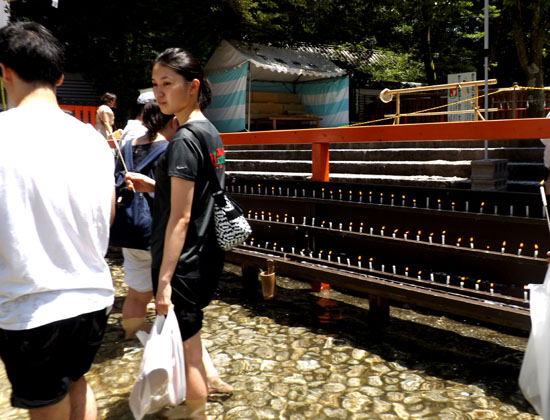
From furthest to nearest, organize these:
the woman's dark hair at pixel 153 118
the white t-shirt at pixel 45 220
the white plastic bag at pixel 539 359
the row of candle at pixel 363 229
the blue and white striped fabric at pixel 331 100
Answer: the blue and white striped fabric at pixel 331 100 → the row of candle at pixel 363 229 → the woman's dark hair at pixel 153 118 → the white plastic bag at pixel 539 359 → the white t-shirt at pixel 45 220

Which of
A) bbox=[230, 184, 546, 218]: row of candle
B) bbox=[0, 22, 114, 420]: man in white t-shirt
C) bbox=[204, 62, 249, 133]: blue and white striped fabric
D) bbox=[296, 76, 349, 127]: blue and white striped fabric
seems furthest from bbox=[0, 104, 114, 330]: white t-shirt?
bbox=[296, 76, 349, 127]: blue and white striped fabric

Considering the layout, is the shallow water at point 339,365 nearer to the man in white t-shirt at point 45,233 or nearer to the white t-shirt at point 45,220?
the man in white t-shirt at point 45,233

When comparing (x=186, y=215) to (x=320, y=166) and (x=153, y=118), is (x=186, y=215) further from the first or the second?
(x=320, y=166)

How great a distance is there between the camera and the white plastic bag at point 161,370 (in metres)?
2.53

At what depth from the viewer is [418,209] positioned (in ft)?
16.8

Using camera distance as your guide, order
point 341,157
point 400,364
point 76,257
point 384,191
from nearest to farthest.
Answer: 1. point 76,257
2. point 400,364
3. point 384,191
4. point 341,157

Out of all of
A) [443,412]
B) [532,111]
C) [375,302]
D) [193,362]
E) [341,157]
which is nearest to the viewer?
[193,362]

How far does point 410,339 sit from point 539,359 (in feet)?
7.61

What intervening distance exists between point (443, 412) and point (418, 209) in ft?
7.42

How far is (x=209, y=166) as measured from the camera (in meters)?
2.70

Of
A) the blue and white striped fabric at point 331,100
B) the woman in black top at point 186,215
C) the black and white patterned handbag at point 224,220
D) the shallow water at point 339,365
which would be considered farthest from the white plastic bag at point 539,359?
the blue and white striped fabric at point 331,100

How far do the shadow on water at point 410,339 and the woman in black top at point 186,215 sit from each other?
2011mm

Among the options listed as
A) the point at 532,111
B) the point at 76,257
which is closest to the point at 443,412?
the point at 76,257

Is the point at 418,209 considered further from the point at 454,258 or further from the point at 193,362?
the point at 193,362
